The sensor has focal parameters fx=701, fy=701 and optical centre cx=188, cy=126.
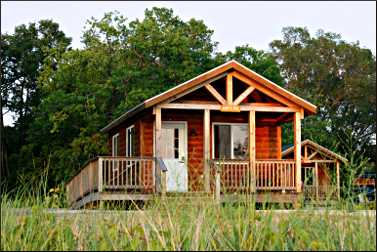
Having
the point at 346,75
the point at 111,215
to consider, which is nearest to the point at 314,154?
the point at 346,75

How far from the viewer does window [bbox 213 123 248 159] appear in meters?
21.5

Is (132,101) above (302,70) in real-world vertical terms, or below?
below

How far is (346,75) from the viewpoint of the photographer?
49.2 metres

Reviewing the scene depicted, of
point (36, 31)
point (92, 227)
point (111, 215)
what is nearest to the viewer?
point (92, 227)

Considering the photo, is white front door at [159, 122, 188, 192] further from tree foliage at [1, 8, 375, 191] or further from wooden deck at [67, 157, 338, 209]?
tree foliage at [1, 8, 375, 191]

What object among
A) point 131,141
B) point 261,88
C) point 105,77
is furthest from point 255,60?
point 261,88

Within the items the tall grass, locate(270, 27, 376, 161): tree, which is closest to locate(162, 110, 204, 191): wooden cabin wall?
the tall grass

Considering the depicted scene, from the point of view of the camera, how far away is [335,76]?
49688 mm

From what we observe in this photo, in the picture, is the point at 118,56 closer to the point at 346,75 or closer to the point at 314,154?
the point at 314,154

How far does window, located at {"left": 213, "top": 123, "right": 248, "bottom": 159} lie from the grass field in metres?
14.6

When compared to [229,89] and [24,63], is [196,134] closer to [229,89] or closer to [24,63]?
[229,89]

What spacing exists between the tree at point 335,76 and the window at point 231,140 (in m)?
26.2

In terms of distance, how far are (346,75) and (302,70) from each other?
317 cm

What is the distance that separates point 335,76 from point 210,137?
30.3 meters
